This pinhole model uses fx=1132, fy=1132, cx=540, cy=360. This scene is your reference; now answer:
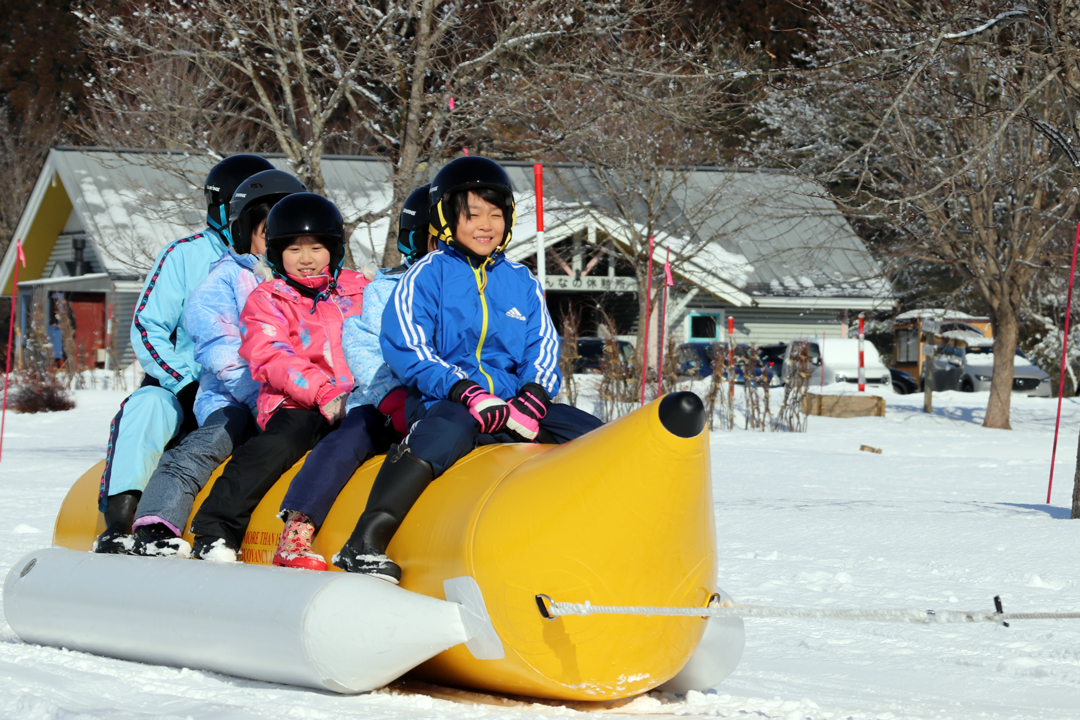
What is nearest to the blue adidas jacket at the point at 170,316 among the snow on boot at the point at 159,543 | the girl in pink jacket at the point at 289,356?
the girl in pink jacket at the point at 289,356

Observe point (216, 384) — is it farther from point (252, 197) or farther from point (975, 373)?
point (975, 373)

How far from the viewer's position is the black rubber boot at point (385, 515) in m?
3.78

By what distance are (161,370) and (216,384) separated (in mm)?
446

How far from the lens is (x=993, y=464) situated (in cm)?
1331

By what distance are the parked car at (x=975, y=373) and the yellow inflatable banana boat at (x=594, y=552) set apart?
26.6 m

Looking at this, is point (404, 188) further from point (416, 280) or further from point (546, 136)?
point (416, 280)

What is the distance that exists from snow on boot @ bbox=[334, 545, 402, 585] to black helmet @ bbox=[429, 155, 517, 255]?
1204mm

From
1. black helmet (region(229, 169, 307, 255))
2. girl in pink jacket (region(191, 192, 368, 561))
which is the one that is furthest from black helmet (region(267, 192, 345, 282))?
black helmet (region(229, 169, 307, 255))

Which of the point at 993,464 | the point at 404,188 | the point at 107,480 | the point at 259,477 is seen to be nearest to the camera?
the point at 259,477

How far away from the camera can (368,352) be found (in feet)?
14.6

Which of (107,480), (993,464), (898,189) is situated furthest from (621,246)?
(107,480)

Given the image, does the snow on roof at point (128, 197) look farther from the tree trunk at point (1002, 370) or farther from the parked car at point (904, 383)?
the parked car at point (904, 383)

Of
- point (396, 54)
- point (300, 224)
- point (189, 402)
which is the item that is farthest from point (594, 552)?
point (396, 54)

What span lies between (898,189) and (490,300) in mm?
12547
